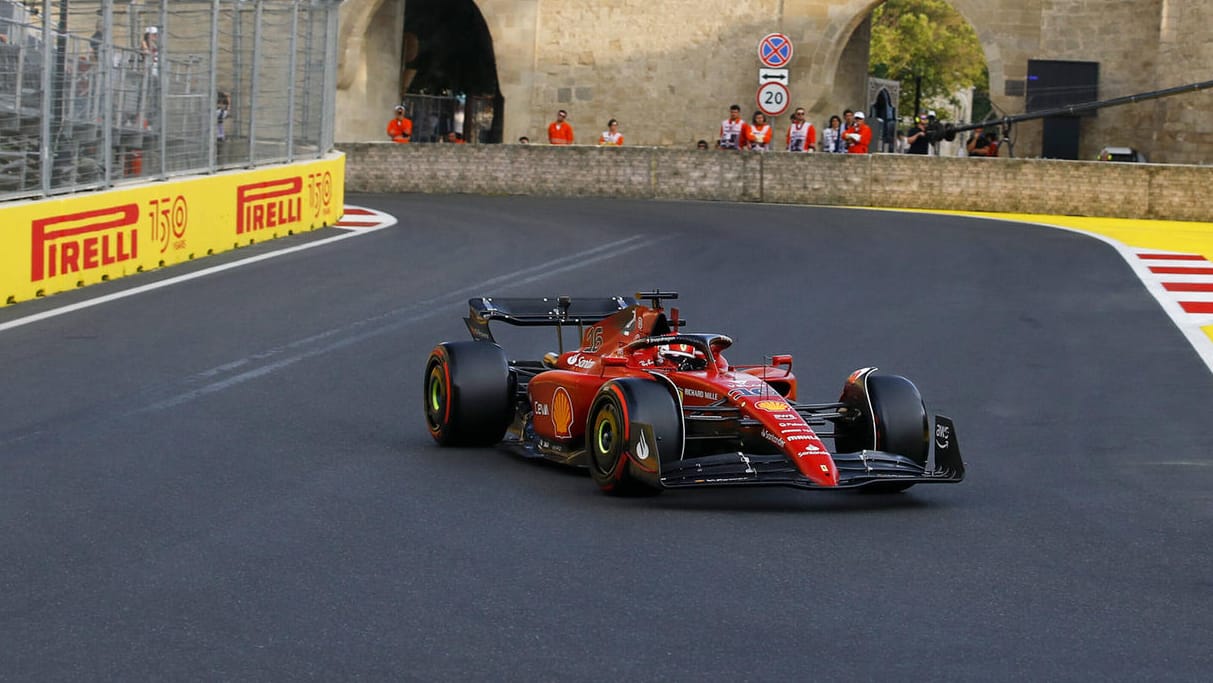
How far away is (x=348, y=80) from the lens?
43.5 m

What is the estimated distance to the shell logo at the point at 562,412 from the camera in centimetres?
892

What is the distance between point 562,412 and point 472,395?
2.05 ft

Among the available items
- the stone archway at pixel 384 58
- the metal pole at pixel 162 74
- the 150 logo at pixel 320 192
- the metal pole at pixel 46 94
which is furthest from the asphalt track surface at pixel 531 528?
the stone archway at pixel 384 58

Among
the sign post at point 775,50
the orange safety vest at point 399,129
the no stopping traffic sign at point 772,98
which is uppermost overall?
the sign post at point 775,50


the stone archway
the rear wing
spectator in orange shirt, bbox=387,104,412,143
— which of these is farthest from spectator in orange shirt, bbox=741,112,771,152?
the rear wing

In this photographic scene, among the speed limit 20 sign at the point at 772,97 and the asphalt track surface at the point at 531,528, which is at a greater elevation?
Answer: the speed limit 20 sign at the point at 772,97

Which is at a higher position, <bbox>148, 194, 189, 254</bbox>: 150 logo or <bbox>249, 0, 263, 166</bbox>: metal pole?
<bbox>249, 0, 263, 166</bbox>: metal pole

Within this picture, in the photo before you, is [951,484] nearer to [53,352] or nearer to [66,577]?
[66,577]

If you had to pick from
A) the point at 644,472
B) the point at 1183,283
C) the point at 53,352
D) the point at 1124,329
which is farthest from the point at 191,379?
the point at 1183,283

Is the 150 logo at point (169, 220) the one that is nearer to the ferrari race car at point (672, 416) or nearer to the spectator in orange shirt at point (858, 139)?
the ferrari race car at point (672, 416)

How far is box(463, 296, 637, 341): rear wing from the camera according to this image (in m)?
10.1

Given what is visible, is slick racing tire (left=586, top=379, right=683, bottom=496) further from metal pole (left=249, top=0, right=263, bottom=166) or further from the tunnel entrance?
the tunnel entrance

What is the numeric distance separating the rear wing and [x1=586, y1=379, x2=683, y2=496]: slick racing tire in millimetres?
1864

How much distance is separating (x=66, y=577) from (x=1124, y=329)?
36.4 ft
